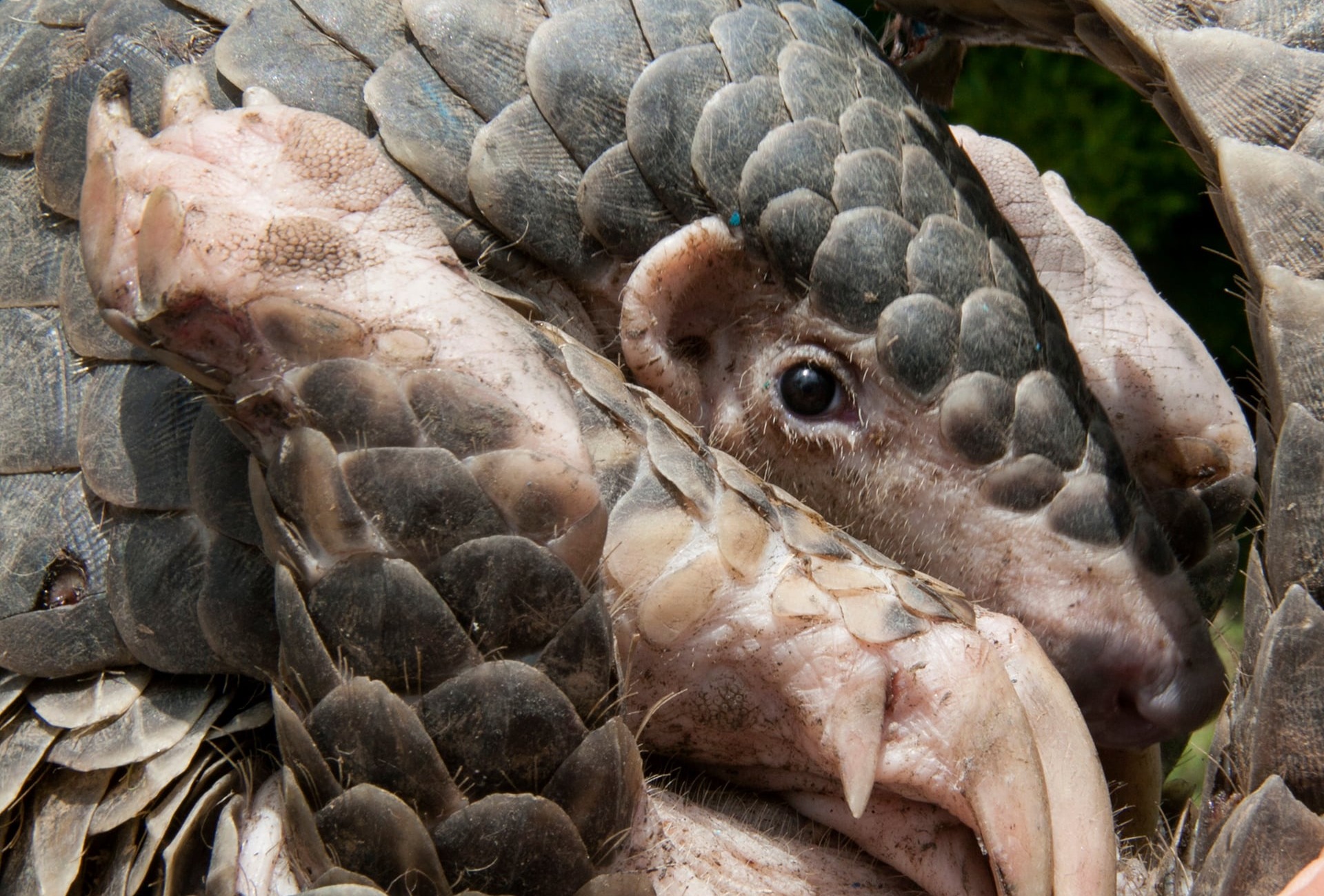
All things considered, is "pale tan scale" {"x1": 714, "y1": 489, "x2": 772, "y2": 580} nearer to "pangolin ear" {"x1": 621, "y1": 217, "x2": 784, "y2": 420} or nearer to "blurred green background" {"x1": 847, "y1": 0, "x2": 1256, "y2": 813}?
"pangolin ear" {"x1": 621, "y1": 217, "x2": 784, "y2": 420}

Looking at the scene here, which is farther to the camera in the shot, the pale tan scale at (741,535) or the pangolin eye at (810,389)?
the pangolin eye at (810,389)

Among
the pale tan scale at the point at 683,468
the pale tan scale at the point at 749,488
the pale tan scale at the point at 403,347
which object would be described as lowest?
the pale tan scale at the point at 749,488

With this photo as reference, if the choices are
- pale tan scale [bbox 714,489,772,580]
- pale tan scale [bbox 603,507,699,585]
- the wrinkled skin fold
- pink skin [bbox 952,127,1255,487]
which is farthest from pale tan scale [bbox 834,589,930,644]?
pink skin [bbox 952,127,1255,487]

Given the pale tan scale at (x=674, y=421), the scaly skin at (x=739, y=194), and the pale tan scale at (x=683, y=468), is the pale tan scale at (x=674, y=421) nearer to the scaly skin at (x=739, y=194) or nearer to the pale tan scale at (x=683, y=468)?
the pale tan scale at (x=683, y=468)

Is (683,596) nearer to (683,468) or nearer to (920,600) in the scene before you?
(683,468)

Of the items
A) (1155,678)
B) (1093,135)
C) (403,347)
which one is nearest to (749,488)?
(403,347)

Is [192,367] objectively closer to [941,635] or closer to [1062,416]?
[941,635]

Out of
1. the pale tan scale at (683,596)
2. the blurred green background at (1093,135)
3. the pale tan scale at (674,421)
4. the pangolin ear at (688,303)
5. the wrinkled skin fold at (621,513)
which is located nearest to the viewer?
the wrinkled skin fold at (621,513)

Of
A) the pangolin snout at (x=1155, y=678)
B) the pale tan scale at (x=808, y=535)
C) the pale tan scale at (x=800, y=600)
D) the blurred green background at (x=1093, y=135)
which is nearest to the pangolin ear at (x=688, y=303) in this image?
the pale tan scale at (x=808, y=535)
